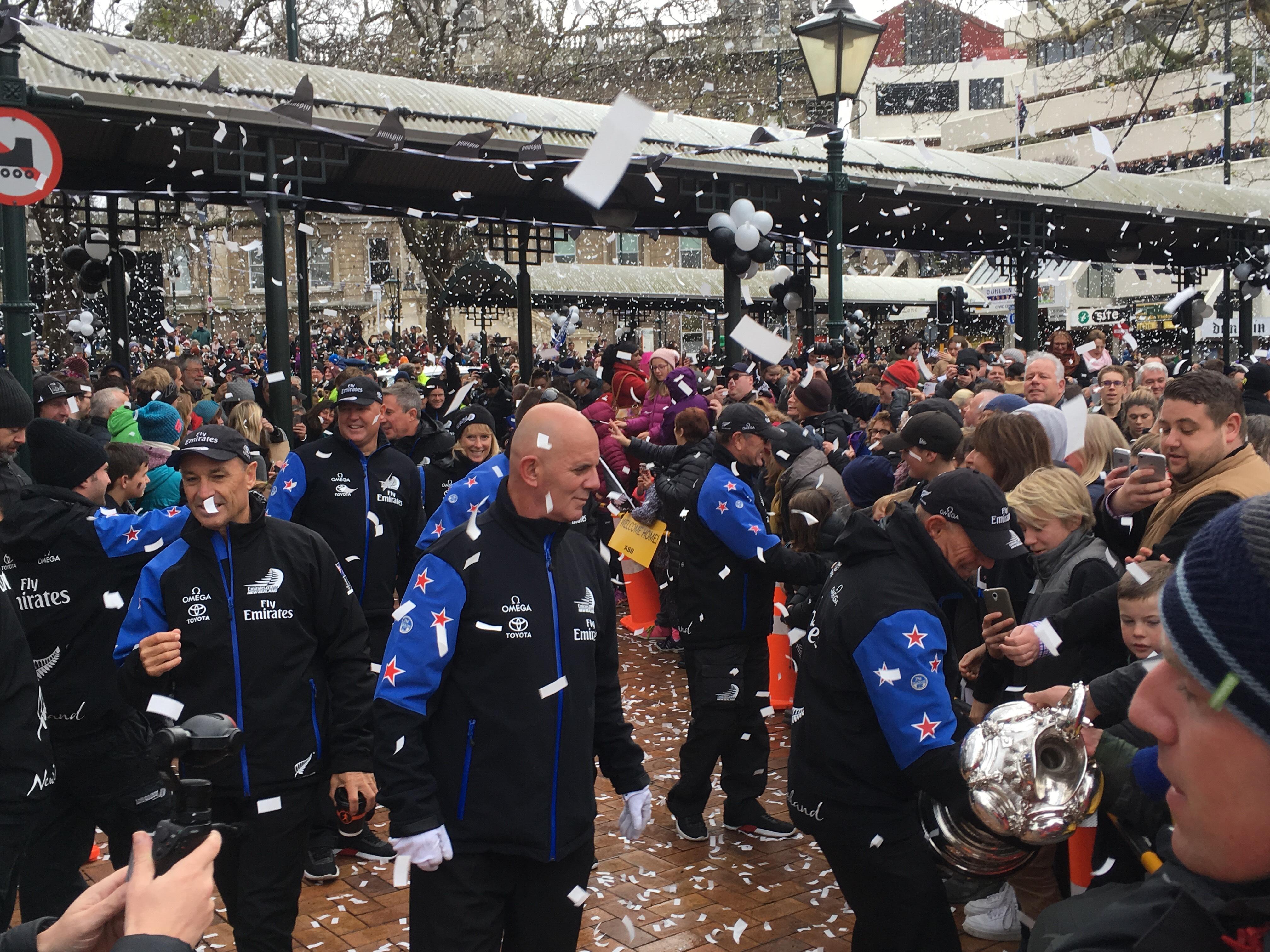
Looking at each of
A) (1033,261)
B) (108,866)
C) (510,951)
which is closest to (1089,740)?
(510,951)

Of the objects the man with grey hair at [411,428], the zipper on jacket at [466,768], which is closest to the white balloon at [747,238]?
the man with grey hair at [411,428]

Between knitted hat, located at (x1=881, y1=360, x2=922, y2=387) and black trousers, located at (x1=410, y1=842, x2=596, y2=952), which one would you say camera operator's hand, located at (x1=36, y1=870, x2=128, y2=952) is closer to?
black trousers, located at (x1=410, y1=842, x2=596, y2=952)

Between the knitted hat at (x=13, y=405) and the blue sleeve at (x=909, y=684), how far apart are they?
11.7 feet

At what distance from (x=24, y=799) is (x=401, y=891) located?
230 cm

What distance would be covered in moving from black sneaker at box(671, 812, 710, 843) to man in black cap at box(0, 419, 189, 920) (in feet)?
8.46

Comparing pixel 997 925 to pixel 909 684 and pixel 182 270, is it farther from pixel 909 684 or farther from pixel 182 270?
pixel 182 270

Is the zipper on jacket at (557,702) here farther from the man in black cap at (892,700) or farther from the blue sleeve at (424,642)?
the man in black cap at (892,700)

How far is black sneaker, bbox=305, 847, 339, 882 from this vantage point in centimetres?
550

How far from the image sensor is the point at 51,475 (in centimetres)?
462

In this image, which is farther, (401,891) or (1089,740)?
(401,891)

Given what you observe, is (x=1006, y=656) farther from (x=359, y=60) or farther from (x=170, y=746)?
(x=359, y=60)

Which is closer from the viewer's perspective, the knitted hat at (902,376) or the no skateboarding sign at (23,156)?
the no skateboarding sign at (23,156)

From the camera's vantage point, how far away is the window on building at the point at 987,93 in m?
64.6

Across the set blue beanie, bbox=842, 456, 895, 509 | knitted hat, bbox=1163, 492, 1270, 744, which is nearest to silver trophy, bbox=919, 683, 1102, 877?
knitted hat, bbox=1163, 492, 1270, 744
